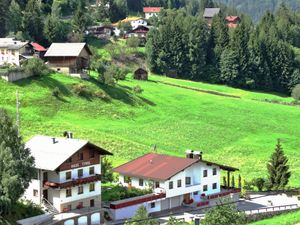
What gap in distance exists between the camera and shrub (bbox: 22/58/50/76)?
103125mm

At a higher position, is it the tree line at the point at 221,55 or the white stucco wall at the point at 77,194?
the white stucco wall at the point at 77,194

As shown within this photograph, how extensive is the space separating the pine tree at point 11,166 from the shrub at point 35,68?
5049 cm

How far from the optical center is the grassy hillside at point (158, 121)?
289 feet

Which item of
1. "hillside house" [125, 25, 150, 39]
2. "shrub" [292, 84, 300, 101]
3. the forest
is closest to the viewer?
"shrub" [292, 84, 300, 101]

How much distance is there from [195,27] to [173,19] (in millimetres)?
6843

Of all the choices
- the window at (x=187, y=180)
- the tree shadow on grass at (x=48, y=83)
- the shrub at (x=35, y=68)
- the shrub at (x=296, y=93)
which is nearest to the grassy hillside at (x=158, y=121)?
the tree shadow on grass at (x=48, y=83)

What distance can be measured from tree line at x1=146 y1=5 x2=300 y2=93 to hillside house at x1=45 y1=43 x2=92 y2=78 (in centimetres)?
4124

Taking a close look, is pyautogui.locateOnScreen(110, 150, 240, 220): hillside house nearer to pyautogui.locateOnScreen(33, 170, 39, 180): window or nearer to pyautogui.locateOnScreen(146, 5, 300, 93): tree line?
pyautogui.locateOnScreen(33, 170, 39, 180): window

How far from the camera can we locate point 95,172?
5856cm

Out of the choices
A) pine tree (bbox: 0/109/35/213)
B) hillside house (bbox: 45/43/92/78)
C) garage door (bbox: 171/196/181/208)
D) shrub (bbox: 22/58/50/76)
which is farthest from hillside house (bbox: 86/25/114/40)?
pine tree (bbox: 0/109/35/213)

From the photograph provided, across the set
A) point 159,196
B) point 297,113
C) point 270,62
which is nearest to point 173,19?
point 270,62

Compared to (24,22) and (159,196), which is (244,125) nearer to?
(159,196)

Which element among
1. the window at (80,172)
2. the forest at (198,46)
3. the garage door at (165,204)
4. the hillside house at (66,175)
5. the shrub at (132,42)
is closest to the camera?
the hillside house at (66,175)

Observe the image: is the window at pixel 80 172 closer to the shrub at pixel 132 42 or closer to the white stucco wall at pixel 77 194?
the white stucco wall at pixel 77 194
